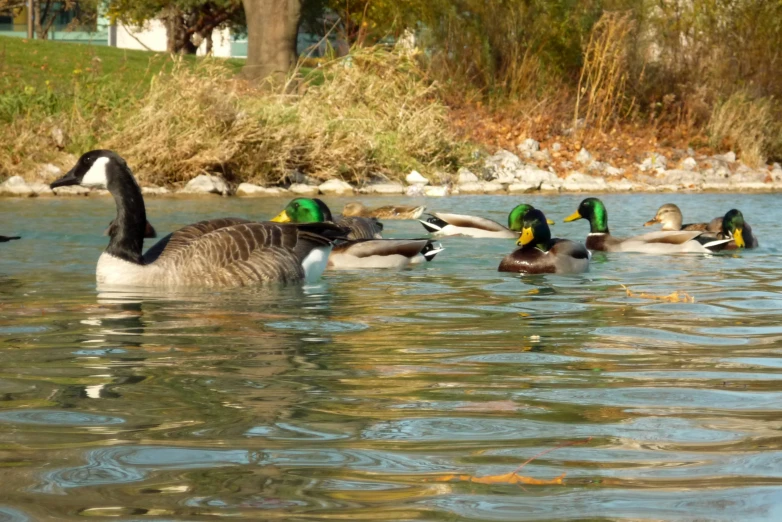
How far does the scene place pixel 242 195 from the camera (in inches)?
821

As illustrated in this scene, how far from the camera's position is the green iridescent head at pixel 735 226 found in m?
12.7

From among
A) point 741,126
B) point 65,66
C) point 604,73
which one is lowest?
point 741,126

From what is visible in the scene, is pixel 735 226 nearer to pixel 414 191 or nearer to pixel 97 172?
pixel 97 172

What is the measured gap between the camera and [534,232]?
427 inches

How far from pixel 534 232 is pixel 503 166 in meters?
13.7

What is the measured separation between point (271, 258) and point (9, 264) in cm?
287

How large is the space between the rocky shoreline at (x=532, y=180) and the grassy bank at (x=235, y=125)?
0.42 metres

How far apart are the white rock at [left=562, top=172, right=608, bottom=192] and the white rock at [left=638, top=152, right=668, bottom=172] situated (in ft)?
5.71

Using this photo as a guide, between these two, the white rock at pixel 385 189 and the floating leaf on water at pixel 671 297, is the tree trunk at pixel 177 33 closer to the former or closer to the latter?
the white rock at pixel 385 189

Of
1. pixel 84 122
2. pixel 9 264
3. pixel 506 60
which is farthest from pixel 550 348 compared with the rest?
pixel 506 60

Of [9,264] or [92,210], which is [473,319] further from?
[92,210]

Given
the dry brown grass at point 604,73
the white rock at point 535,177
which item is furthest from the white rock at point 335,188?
the dry brown grass at point 604,73

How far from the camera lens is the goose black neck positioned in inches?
353

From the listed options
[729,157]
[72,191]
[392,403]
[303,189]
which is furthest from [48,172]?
[392,403]
